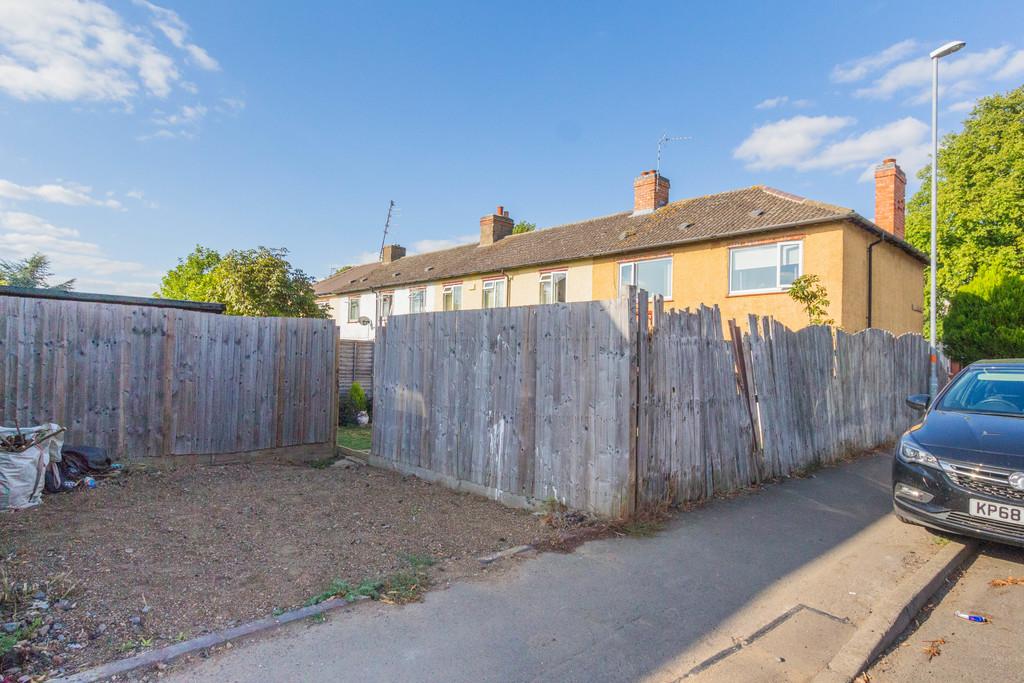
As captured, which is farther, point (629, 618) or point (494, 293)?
point (494, 293)


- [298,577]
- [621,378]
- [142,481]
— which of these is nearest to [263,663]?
[298,577]

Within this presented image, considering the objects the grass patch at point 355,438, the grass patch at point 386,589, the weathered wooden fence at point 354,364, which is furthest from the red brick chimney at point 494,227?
the grass patch at point 386,589

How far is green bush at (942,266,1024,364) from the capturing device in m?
14.9

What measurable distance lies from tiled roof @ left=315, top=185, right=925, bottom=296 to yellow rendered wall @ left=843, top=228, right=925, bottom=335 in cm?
38

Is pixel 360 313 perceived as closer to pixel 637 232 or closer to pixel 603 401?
pixel 637 232

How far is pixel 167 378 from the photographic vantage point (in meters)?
7.88

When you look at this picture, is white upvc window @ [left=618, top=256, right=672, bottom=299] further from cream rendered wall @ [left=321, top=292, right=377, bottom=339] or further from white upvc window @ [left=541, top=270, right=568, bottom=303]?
cream rendered wall @ [left=321, top=292, right=377, bottom=339]

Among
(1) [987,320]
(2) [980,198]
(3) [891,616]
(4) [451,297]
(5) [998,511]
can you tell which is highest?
(2) [980,198]

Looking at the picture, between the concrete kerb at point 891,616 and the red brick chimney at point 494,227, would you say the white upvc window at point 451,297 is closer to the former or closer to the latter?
the red brick chimney at point 494,227

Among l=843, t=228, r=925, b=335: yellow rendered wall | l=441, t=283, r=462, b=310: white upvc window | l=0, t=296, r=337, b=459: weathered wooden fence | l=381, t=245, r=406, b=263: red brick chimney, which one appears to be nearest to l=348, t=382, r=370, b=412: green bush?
l=0, t=296, r=337, b=459: weathered wooden fence

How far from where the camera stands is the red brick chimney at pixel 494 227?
25.2 m

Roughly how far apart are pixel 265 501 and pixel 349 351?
31.5 ft

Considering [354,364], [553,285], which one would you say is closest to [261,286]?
[354,364]

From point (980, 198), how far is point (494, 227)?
2266cm
